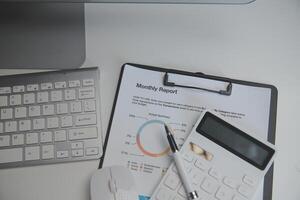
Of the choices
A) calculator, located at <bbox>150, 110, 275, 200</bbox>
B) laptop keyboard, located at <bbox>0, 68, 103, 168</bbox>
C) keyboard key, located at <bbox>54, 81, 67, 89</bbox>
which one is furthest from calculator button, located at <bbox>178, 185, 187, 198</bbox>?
keyboard key, located at <bbox>54, 81, 67, 89</bbox>

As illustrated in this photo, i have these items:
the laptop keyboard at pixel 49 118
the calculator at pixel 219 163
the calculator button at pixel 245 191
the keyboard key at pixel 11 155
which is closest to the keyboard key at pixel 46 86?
the laptop keyboard at pixel 49 118

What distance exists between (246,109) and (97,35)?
276 mm

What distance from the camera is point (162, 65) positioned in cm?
55

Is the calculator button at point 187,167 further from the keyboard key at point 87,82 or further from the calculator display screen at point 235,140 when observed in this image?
the keyboard key at point 87,82

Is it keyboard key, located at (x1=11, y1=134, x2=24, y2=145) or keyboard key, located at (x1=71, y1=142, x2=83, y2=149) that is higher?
keyboard key, located at (x1=11, y1=134, x2=24, y2=145)

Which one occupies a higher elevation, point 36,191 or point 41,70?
point 41,70

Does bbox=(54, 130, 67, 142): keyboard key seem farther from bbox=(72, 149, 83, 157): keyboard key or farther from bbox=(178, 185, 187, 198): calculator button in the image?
bbox=(178, 185, 187, 198): calculator button

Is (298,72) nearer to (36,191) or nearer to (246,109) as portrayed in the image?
(246,109)

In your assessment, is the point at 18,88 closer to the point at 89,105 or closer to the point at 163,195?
the point at 89,105

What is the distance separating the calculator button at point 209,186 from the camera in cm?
48

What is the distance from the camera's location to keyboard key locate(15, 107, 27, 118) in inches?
19.9

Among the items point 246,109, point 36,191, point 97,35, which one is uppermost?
point 97,35

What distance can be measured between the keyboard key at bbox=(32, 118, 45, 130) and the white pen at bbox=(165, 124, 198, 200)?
0.19m

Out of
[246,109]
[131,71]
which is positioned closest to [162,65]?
[131,71]
